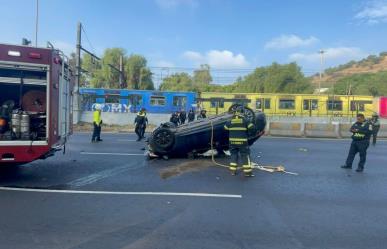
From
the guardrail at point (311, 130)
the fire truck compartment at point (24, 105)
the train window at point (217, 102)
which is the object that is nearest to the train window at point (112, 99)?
the train window at point (217, 102)

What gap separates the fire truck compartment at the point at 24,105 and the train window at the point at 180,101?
2682 centimetres

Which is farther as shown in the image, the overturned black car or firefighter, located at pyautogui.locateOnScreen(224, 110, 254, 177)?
the overturned black car

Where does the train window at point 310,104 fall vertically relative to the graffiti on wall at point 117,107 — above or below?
above

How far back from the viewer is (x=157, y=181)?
8609 millimetres

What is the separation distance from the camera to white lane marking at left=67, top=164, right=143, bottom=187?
8180 millimetres

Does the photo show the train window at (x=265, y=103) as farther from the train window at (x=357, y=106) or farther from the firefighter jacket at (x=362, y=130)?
the firefighter jacket at (x=362, y=130)

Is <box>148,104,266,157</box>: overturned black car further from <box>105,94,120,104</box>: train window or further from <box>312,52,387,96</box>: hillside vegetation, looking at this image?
<box>312,52,387,96</box>: hillside vegetation

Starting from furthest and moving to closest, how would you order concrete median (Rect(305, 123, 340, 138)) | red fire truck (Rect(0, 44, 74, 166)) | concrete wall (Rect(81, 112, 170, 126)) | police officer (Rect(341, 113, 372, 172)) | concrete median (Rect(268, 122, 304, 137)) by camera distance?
concrete wall (Rect(81, 112, 170, 126))
concrete median (Rect(268, 122, 304, 137))
concrete median (Rect(305, 123, 340, 138))
police officer (Rect(341, 113, 372, 172))
red fire truck (Rect(0, 44, 74, 166))

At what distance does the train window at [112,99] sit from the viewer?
35562mm

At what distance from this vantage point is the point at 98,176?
8992mm

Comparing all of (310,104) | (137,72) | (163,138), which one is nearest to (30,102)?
(163,138)

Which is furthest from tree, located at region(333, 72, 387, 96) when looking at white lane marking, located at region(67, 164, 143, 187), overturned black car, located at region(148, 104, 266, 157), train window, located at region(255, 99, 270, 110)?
white lane marking, located at region(67, 164, 143, 187)

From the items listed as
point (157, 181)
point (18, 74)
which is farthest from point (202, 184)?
point (18, 74)

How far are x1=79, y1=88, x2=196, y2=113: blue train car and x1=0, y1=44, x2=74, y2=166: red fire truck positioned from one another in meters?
26.8
